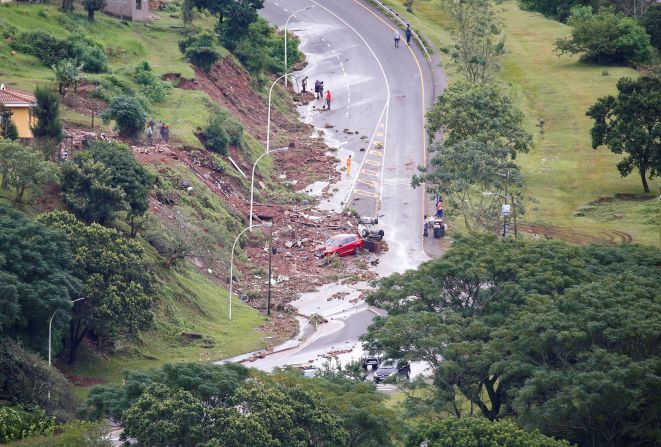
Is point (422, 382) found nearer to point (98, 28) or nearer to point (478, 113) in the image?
point (478, 113)

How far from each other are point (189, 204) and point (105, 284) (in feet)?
61.8

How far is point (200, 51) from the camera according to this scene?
115312 millimetres

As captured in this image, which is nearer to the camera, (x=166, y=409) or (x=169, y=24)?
(x=166, y=409)

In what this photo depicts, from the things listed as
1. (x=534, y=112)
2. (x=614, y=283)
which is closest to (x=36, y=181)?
(x=614, y=283)

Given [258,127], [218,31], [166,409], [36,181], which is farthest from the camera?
[218,31]

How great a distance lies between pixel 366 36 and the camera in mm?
135125

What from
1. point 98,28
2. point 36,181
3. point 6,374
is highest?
point 98,28

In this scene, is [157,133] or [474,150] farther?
[157,133]

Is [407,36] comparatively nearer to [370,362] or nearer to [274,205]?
[274,205]

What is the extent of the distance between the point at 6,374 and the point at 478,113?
47.8 m

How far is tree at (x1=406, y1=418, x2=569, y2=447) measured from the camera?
52500 millimetres

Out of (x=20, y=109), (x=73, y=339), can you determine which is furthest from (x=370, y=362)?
(x=20, y=109)

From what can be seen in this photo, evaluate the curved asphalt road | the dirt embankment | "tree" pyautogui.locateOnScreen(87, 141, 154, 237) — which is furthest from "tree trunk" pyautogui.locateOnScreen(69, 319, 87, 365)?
the dirt embankment

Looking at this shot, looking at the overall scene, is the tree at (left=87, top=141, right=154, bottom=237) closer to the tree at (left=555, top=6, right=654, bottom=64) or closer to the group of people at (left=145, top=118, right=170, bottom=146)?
the group of people at (left=145, top=118, right=170, bottom=146)
